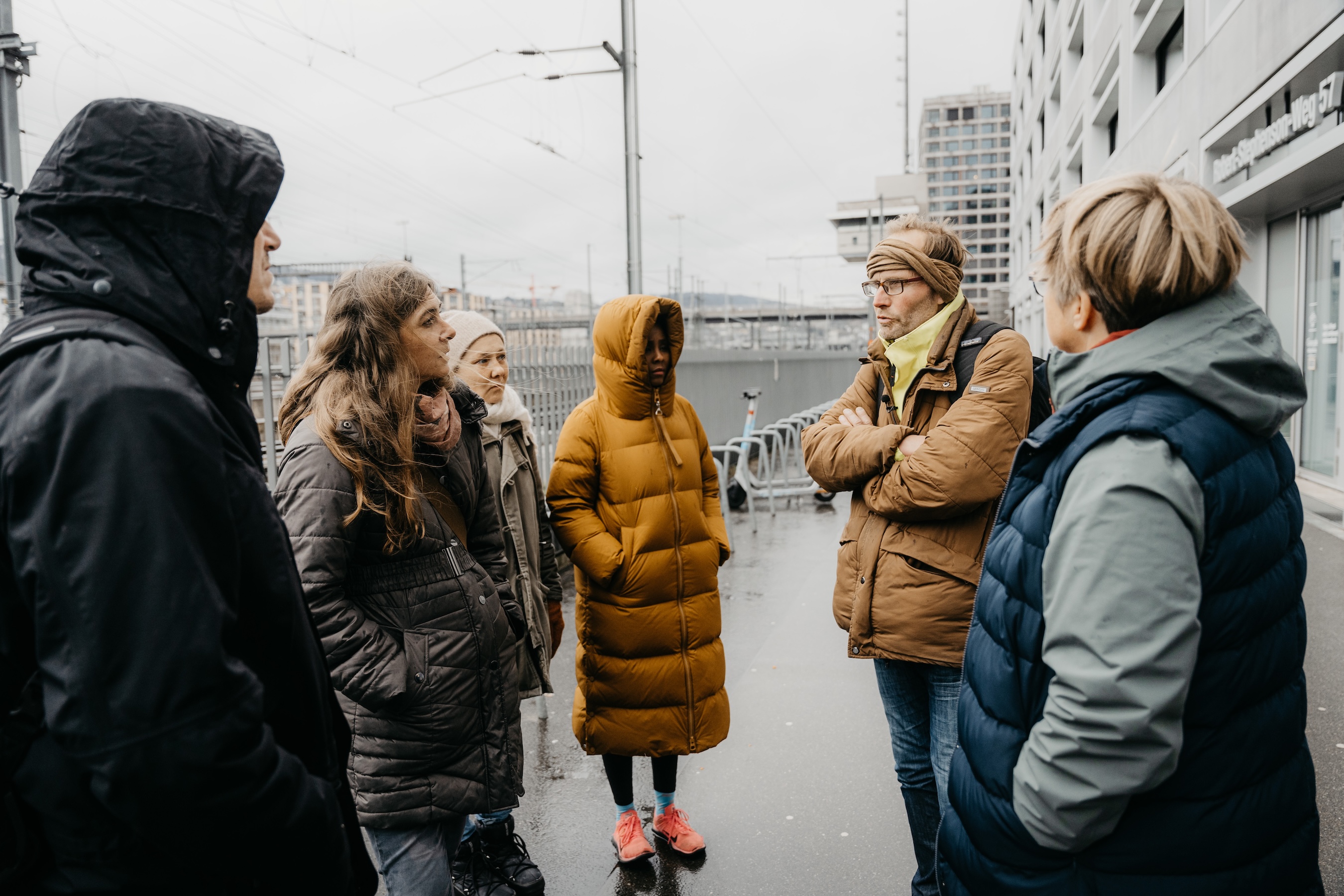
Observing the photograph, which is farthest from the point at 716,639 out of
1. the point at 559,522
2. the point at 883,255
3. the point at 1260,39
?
the point at 1260,39

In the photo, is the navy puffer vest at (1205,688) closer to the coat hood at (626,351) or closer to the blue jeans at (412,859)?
the blue jeans at (412,859)

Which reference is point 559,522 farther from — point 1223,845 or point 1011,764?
point 1223,845

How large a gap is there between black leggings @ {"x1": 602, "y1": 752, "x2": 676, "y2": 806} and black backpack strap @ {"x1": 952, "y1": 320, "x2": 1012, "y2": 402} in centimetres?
166

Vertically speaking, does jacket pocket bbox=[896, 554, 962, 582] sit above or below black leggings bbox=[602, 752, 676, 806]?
above

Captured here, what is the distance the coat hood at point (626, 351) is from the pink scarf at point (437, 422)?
2.47 ft

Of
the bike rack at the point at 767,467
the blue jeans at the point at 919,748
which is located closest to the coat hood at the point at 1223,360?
the blue jeans at the point at 919,748

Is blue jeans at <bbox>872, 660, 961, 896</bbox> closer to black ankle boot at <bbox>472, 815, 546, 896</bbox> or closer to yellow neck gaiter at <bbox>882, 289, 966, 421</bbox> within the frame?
yellow neck gaiter at <bbox>882, 289, 966, 421</bbox>

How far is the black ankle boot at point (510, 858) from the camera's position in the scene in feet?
9.83

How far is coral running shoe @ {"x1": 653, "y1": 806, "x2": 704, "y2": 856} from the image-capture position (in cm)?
320

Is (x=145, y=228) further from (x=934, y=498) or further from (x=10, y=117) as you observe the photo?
(x=10, y=117)

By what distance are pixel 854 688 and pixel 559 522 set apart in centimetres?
240

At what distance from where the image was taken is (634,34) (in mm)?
9625

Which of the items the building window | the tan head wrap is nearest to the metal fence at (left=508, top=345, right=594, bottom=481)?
the tan head wrap

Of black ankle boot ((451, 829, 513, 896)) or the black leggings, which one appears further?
the black leggings
